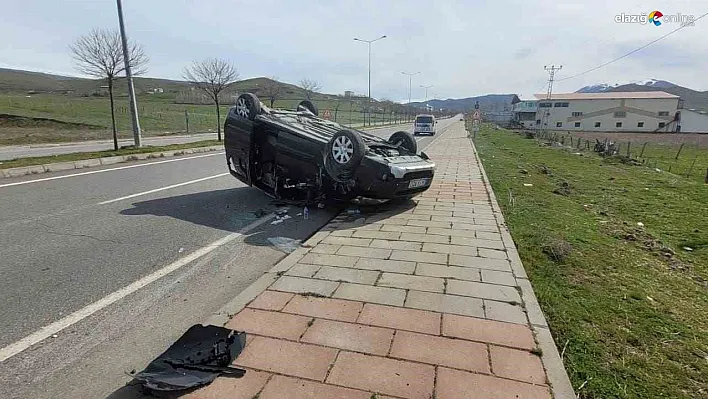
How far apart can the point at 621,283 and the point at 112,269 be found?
5109mm

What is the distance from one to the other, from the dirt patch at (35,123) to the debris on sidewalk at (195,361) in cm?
3304

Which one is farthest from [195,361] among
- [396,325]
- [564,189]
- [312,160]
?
[564,189]

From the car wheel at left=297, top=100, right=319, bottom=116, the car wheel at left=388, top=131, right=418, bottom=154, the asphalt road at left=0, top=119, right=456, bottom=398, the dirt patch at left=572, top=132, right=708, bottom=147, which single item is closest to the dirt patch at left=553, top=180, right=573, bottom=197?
the car wheel at left=388, top=131, right=418, bottom=154

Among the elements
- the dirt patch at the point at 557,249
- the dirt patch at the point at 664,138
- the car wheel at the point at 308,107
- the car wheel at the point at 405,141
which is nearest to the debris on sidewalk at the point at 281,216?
the car wheel at the point at 405,141

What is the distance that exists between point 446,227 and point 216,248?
10.3 feet

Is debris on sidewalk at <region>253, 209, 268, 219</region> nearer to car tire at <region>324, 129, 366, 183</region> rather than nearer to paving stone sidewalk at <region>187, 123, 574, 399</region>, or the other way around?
car tire at <region>324, 129, 366, 183</region>

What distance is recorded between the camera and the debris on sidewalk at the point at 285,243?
4.84 metres

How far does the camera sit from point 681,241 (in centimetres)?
581

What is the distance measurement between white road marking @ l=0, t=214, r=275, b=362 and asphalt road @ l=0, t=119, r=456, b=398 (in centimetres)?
2

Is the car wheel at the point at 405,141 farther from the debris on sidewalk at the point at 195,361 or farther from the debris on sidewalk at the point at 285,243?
the debris on sidewalk at the point at 195,361

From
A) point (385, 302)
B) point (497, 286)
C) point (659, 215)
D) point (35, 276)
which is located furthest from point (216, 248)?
point (659, 215)

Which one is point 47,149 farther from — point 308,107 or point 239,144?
point 239,144

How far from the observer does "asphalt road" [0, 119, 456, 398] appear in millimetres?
2588

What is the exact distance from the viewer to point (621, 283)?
376cm
